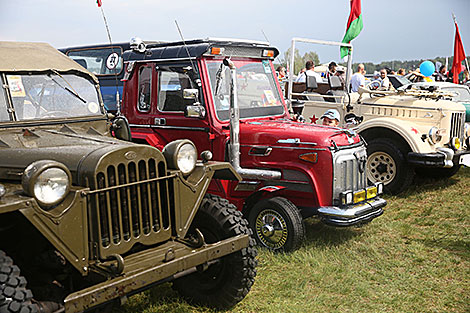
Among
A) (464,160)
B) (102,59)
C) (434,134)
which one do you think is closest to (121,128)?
(434,134)

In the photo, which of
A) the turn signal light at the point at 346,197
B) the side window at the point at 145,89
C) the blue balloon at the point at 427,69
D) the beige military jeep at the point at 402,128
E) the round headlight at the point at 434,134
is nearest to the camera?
the turn signal light at the point at 346,197

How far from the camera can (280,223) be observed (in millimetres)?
4969

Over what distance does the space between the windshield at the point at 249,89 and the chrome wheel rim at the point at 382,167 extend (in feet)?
7.70

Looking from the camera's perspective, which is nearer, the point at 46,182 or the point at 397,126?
the point at 46,182

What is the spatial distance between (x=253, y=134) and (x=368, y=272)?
1.93m

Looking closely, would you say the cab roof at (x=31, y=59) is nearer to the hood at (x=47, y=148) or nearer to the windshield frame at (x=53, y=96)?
the windshield frame at (x=53, y=96)

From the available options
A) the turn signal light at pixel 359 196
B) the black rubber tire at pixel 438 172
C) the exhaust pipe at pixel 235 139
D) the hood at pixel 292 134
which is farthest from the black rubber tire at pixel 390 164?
the exhaust pipe at pixel 235 139

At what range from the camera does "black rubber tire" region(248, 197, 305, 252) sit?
4867 mm

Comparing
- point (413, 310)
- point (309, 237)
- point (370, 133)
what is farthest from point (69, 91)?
point (370, 133)

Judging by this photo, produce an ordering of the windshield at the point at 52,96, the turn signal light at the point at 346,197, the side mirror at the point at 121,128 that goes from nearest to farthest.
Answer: the windshield at the point at 52,96
the side mirror at the point at 121,128
the turn signal light at the point at 346,197

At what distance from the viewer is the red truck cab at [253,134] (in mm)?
4965

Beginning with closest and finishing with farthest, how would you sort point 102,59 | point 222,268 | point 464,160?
point 222,268 < point 464,160 < point 102,59

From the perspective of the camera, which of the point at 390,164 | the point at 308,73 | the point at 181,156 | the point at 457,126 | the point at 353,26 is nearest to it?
the point at 181,156

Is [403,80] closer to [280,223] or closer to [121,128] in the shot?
[280,223]
